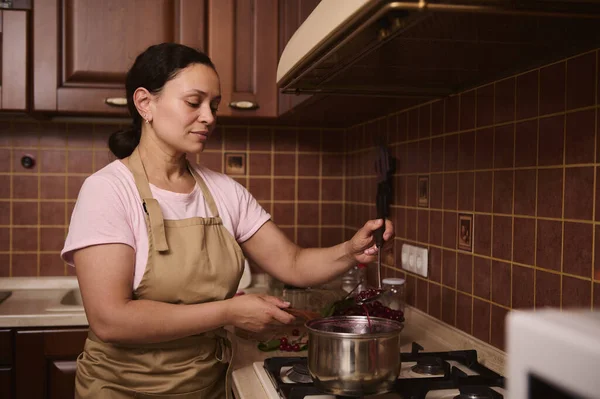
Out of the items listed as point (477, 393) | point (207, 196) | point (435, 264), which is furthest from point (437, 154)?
point (477, 393)

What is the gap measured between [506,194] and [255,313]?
0.58 meters

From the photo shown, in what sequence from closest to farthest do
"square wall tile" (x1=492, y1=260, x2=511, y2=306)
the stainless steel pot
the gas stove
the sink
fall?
the stainless steel pot, the gas stove, "square wall tile" (x1=492, y1=260, x2=511, y2=306), the sink

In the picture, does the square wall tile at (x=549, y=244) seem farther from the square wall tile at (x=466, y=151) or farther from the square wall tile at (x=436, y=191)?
the square wall tile at (x=436, y=191)

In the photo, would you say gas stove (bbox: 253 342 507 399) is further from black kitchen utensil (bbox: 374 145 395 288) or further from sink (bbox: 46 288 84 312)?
sink (bbox: 46 288 84 312)

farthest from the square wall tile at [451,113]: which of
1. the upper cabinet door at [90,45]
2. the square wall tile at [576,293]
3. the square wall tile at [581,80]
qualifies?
the upper cabinet door at [90,45]

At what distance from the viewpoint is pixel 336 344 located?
98 centimetres

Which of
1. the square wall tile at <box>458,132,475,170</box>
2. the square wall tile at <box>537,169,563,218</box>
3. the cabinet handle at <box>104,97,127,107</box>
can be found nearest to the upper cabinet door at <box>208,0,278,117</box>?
the cabinet handle at <box>104,97,127,107</box>

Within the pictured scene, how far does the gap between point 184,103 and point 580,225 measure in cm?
84

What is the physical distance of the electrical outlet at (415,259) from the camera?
168cm

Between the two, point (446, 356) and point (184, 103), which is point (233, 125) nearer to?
point (184, 103)

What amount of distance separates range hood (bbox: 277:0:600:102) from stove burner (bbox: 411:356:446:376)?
0.60 m

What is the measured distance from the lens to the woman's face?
1345mm

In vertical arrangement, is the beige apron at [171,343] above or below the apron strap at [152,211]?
below

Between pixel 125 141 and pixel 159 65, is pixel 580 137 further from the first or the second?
pixel 125 141
